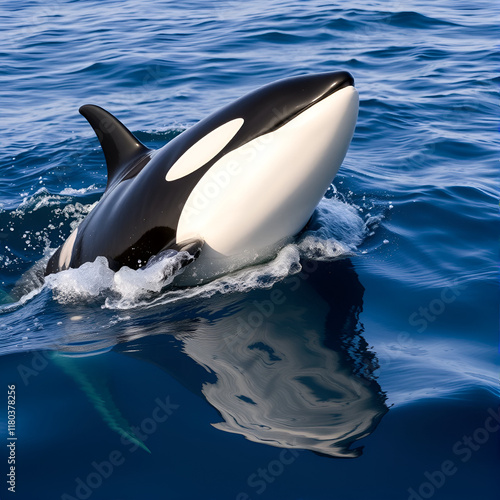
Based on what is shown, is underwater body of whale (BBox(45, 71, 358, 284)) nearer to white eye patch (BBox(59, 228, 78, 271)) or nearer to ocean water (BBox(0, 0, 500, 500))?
ocean water (BBox(0, 0, 500, 500))

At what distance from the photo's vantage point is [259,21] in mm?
17781

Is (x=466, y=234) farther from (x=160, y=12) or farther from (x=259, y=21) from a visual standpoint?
(x=160, y=12)

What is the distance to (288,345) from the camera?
4816 mm

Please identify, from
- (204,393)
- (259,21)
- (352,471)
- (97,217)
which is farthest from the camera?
(259,21)

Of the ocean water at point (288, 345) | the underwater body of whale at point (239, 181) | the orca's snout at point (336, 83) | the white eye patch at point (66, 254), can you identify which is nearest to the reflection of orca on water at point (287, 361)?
the ocean water at point (288, 345)

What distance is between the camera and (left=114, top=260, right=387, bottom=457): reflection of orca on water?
393cm

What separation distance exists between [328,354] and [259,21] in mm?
14543

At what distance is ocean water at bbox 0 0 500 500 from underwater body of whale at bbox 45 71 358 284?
235mm

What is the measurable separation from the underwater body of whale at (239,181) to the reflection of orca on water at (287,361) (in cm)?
45

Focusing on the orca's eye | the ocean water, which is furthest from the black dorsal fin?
the ocean water

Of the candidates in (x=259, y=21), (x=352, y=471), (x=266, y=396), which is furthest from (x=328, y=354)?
(x=259, y=21)

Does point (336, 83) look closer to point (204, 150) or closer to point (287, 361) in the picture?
point (204, 150)

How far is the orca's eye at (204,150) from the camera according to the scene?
18.3ft

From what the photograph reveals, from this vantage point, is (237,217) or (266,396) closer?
(266,396)
